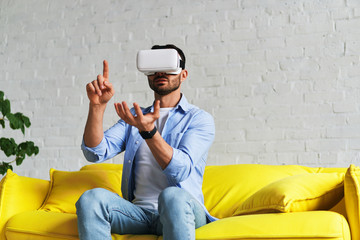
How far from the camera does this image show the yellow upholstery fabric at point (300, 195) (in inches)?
70.0

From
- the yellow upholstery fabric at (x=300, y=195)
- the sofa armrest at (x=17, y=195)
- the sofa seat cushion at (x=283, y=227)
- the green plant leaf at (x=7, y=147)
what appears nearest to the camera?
the sofa seat cushion at (x=283, y=227)

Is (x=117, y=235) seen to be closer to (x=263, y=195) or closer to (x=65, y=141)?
(x=263, y=195)

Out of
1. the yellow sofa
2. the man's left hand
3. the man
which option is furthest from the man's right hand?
the yellow sofa

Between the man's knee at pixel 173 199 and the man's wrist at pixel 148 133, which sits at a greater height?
the man's wrist at pixel 148 133

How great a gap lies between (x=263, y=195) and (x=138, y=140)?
1.87ft

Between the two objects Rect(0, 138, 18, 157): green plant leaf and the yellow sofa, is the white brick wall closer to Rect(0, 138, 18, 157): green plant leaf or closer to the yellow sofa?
Rect(0, 138, 18, 157): green plant leaf

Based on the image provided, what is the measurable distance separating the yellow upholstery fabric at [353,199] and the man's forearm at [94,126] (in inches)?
38.2

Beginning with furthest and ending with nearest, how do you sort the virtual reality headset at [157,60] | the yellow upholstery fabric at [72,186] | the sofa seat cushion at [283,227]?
the yellow upholstery fabric at [72,186], the virtual reality headset at [157,60], the sofa seat cushion at [283,227]

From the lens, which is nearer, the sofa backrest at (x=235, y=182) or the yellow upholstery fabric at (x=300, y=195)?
the yellow upholstery fabric at (x=300, y=195)

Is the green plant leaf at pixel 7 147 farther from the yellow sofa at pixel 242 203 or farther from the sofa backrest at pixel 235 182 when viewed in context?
the sofa backrest at pixel 235 182

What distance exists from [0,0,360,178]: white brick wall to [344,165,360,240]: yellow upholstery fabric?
45.0 inches

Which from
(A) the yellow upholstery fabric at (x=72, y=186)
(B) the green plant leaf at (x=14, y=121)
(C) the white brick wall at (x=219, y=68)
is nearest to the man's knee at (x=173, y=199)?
(A) the yellow upholstery fabric at (x=72, y=186)

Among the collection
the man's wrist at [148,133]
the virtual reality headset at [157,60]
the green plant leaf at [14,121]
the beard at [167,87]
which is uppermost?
the virtual reality headset at [157,60]

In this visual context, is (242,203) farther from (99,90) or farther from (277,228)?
(99,90)
